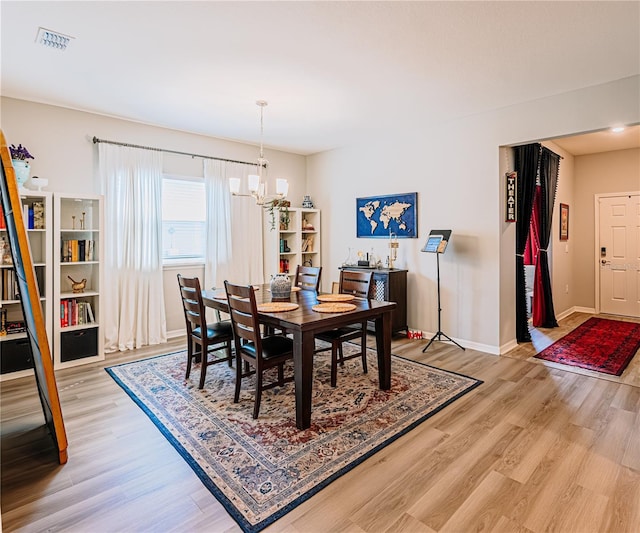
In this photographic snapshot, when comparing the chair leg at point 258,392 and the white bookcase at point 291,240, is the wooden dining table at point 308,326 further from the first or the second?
the white bookcase at point 291,240

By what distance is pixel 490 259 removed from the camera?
4.17 meters

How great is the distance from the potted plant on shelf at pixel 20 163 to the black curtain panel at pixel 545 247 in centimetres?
611

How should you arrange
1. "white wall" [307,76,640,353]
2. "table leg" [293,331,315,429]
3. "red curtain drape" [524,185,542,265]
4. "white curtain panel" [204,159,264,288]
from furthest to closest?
"red curtain drape" [524,185,542,265]
"white curtain panel" [204,159,264,288]
"white wall" [307,76,640,353]
"table leg" [293,331,315,429]

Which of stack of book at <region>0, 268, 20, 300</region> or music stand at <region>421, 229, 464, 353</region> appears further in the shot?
music stand at <region>421, 229, 464, 353</region>

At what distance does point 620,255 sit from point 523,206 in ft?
9.68

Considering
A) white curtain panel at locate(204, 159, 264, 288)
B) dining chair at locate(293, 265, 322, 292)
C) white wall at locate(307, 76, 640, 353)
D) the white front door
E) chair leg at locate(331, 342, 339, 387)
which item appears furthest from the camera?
the white front door

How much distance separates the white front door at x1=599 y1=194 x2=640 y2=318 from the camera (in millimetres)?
5918

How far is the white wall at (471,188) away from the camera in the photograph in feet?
11.6

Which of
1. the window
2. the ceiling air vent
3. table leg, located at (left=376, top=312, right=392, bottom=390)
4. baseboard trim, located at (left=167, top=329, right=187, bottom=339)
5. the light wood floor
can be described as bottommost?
the light wood floor

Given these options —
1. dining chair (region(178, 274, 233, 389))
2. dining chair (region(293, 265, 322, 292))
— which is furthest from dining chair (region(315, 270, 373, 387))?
dining chair (region(178, 274, 233, 389))

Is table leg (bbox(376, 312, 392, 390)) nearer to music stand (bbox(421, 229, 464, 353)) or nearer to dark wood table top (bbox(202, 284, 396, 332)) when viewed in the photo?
dark wood table top (bbox(202, 284, 396, 332))

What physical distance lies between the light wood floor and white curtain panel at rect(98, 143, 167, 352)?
53.3 inches

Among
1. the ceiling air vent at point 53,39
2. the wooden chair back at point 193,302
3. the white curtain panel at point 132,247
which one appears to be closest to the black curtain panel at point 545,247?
the wooden chair back at point 193,302

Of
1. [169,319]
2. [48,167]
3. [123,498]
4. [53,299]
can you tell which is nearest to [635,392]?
[123,498]
